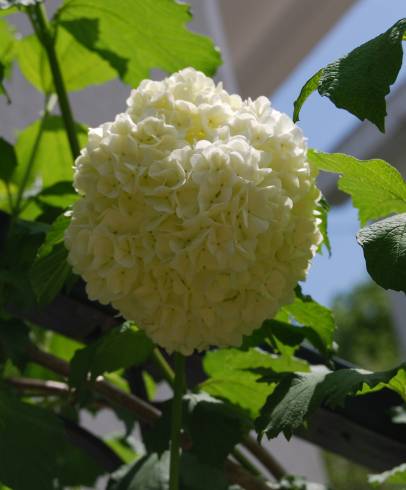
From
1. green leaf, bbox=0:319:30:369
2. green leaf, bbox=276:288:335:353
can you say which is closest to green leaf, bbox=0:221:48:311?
green leaf, bbox=0:319:30:369

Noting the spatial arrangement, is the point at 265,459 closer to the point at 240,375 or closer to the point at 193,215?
the point at 240,375

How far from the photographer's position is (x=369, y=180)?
609 mm

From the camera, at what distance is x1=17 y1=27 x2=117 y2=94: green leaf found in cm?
102

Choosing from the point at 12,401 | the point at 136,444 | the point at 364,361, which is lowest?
the point at 364,361

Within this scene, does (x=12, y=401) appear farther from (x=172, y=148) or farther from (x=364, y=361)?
(x=364, y=361)

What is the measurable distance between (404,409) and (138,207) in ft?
1.28

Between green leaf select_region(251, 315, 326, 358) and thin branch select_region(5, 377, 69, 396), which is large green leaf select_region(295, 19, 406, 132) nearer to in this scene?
green leaf select_region(251, 315, 326, 358)

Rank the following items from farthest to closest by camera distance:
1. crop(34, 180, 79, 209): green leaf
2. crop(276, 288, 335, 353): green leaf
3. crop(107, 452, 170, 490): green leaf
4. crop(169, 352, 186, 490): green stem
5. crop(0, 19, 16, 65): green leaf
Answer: crop(0, 19, 16, 65): green leaf
crop(34, 180, 79, 209): green leaf
crop(107, 452, 170, 490): green leaf
crop(276, 288, 335, 353): green leaf
crop(169, 352, 186, 490): green stem

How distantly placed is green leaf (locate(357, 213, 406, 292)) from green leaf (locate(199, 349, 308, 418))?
0.93 feet

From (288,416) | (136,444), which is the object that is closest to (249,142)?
(288,416)

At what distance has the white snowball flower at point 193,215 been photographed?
0.57 meters

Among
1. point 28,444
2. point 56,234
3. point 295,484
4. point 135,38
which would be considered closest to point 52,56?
point 135,38

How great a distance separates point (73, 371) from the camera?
740 millimetres

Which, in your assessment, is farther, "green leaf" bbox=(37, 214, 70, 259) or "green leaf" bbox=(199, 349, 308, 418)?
"green leaf" bbox=(199, 349, 308, 418)
